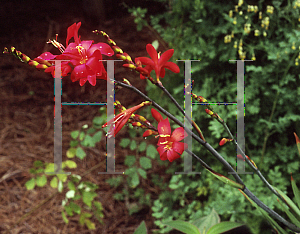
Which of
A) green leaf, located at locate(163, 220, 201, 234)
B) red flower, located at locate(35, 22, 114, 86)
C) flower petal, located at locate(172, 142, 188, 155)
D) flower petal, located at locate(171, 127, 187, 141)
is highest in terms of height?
red flower, located at locate(35, 22, 114, 86)

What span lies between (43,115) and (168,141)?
1724 millimetres

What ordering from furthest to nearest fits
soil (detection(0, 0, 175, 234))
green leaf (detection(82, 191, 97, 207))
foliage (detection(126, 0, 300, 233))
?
soil (detection(0, 0, 175, 234)) < green leaf (detection(82, 191, 97, 207)) < foliage (detection(126, 0, 300, 233))

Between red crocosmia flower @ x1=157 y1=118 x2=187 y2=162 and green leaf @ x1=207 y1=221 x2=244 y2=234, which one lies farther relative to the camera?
green leaf @ x1=207 y1=221 x2=244 y2=234

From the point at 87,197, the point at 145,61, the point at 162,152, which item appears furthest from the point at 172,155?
the point at 87,197

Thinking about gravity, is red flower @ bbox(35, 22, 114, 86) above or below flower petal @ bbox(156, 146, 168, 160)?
above

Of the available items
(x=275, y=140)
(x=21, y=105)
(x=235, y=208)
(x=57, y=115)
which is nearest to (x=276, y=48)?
(x=275, y=140)

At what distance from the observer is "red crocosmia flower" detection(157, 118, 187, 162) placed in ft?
1.38

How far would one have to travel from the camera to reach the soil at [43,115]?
1.54m

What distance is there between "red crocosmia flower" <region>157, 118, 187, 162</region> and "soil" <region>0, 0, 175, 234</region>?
1068mm

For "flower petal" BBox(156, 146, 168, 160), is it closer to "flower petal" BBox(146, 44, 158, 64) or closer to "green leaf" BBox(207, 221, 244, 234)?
"flower petal" BBox(146, 44, 158, 64)

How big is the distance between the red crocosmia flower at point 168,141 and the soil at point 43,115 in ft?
3.50

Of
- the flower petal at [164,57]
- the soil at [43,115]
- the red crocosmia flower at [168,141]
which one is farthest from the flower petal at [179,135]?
the soil at [43,115]

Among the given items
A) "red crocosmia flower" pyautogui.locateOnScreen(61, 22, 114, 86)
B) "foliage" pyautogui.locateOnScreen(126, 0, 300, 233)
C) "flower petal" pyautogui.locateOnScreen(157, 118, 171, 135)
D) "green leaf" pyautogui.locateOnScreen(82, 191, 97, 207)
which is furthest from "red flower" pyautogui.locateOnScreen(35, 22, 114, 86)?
"green leaf" pyautogui.locateOnScreen(82, 191, 97, 207)

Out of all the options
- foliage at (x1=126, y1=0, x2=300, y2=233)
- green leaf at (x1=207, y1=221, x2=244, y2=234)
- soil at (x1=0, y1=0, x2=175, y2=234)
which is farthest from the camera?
soil at (x1=0, y1=0, x2=175, y2=234)
